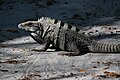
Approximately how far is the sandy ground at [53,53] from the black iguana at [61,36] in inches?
6.8

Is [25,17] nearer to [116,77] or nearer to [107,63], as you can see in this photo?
[107,63]

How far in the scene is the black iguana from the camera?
6582mm

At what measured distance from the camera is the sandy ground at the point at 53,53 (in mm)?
5102

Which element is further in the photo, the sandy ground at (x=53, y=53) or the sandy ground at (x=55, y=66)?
the sandy ground at (x=53, y=53)

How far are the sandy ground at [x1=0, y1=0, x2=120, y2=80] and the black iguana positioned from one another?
17 centimetres

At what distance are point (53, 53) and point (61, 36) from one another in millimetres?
393

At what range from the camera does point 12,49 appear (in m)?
7.22

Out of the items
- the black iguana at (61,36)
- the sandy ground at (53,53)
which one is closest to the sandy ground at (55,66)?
the sandy ground at (53,53)

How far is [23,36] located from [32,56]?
7.81 feet

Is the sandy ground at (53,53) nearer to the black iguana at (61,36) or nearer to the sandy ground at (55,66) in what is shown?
the sandy ground at (55,66)

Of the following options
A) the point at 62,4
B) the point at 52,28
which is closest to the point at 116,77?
the point at 52,28

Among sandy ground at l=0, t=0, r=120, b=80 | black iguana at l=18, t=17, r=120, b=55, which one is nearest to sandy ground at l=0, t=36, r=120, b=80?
sandy ground at l=0, t=0, r=120, b=80

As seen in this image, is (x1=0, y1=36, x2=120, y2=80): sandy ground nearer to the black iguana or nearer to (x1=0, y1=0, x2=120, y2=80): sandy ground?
(x1=0, y1=0, x2=120, y2=80): sandy ground

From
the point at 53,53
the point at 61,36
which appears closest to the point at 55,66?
the point at 53,53
